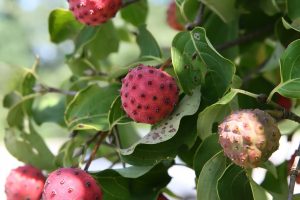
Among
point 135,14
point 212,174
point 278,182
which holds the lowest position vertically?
point 278,182

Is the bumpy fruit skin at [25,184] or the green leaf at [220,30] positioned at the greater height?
the green leaf at [220,30]

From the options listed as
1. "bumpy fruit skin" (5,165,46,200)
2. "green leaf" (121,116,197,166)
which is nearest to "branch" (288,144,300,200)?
"green leaf" (121,116,197,166)

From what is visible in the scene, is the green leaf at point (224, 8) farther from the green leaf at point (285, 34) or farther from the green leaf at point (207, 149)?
the green leaf at point (207, 149)

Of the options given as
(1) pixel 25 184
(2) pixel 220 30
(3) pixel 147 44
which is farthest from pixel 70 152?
(2) pixel 220 30

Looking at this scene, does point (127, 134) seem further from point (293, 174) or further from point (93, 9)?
point (293, 174)

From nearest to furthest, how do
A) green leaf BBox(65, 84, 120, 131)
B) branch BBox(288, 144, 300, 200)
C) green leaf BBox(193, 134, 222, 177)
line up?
branch BBox(288, 144, 300, 200) < green leaf BBox(193, 134, 222, 177) < green leaf BBox(65, 84, 120, 131)

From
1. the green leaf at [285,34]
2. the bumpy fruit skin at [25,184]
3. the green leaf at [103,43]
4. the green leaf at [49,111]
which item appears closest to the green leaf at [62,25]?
the green leaf at [103,43]

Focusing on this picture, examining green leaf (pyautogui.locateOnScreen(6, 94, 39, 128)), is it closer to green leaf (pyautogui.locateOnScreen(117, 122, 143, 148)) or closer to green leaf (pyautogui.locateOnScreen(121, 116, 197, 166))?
green leaf (pyautogui.locateOnScreen(117, 122, 143, 148))
